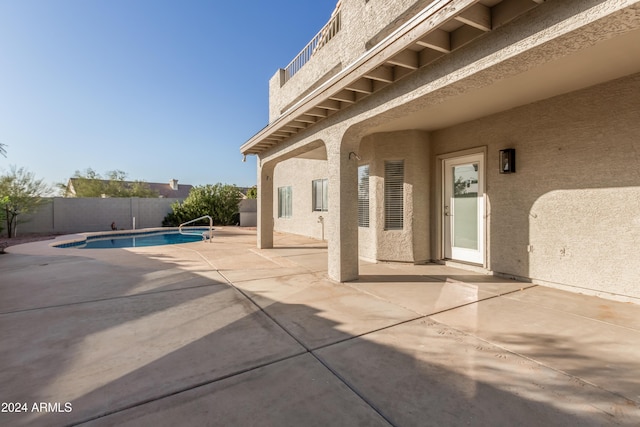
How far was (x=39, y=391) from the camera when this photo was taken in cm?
238

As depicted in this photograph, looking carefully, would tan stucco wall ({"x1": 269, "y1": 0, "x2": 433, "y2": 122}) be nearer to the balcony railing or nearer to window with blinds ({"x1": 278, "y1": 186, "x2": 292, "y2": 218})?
the balcony railing

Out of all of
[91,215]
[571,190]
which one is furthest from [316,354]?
[91,215]

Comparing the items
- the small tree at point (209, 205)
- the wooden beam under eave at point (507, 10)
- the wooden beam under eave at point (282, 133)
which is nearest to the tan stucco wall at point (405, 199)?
the wooden beam under eave at point (282, 133)

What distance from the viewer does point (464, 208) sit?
23.0 ft

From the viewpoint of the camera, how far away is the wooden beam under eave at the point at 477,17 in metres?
3.09

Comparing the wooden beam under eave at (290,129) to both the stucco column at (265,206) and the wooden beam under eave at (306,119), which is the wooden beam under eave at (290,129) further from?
the stucco column at (265,206)

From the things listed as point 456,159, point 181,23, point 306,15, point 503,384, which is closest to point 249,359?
point 503,384

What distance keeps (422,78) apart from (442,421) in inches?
159

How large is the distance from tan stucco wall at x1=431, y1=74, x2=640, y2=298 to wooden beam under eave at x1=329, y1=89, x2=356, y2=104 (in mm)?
3202

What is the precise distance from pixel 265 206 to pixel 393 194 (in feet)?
15.6

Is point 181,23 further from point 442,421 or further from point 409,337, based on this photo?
point 442,421

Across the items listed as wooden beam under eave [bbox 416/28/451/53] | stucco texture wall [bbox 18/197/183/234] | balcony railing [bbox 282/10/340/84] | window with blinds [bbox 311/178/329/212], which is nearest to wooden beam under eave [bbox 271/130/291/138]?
window with blinds [bbox 311/178/329/212]

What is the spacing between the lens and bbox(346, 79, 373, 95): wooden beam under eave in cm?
484

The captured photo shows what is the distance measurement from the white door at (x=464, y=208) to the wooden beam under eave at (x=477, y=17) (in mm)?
3907
